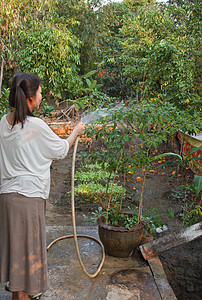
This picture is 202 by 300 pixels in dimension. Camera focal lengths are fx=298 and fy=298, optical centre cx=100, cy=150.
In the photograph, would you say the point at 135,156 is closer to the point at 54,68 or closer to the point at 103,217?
the point at 103,217

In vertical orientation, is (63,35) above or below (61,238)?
above

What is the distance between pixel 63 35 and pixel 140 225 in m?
5.77

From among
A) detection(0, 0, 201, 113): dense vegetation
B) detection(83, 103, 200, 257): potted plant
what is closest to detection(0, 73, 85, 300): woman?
detection(83, 103, 200, 257): potted plant

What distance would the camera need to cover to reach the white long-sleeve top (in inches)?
72.1

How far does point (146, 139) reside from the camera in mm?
2801

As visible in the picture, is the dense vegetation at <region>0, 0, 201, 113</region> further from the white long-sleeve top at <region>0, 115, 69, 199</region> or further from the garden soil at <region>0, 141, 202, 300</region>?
the garden soil at <region>0, 141, 202, 300</region>

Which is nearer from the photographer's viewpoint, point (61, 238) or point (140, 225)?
point (140, 225)

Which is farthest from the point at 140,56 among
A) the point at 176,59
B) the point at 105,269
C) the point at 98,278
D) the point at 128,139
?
the point at 98,278

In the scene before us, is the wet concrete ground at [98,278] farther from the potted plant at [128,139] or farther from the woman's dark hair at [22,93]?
the woman's dark hair at [22,93]

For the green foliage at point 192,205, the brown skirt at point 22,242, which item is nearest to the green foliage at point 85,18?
the green foliage at point 192,205

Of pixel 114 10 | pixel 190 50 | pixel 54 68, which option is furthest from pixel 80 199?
pixel 114 10

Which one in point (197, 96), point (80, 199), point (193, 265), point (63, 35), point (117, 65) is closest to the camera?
point (193, 265)

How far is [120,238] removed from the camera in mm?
2727

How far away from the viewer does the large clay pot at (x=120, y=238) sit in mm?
2732
